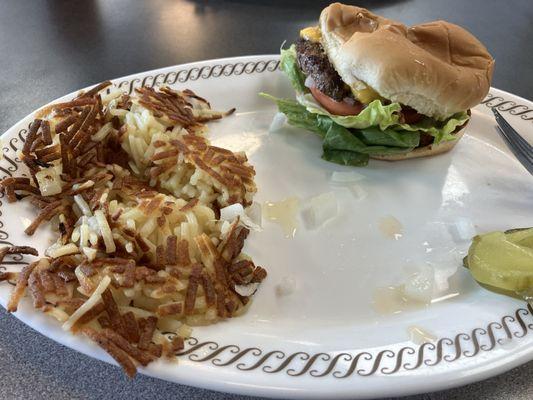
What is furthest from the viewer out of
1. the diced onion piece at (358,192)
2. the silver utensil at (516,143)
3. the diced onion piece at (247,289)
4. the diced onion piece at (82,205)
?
the silver utensil at (516,143)

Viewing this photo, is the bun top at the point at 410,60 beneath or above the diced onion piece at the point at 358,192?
above

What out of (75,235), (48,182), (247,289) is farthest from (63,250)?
(247,289)

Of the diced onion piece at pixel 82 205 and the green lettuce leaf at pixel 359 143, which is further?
the green lettuce leaf at pixel 359 143

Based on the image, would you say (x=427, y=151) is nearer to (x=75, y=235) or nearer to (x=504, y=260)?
(x=504, y=260)

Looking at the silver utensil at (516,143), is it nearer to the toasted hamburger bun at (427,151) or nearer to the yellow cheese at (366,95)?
the toasted hamburger bun at (427,151)

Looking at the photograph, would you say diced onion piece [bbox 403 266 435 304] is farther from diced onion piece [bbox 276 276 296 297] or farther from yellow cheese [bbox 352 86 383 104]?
yellow cheese [bbox 352 86 383 104]

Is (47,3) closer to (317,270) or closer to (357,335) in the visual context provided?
(317,270)

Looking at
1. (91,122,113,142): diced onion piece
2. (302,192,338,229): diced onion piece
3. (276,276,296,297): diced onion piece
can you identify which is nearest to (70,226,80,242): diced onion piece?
(91,122,113,142): diced onion piece

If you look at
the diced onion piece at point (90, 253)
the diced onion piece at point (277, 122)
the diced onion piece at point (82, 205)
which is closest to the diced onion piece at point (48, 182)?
the diced onion piece at point (82, 205)
